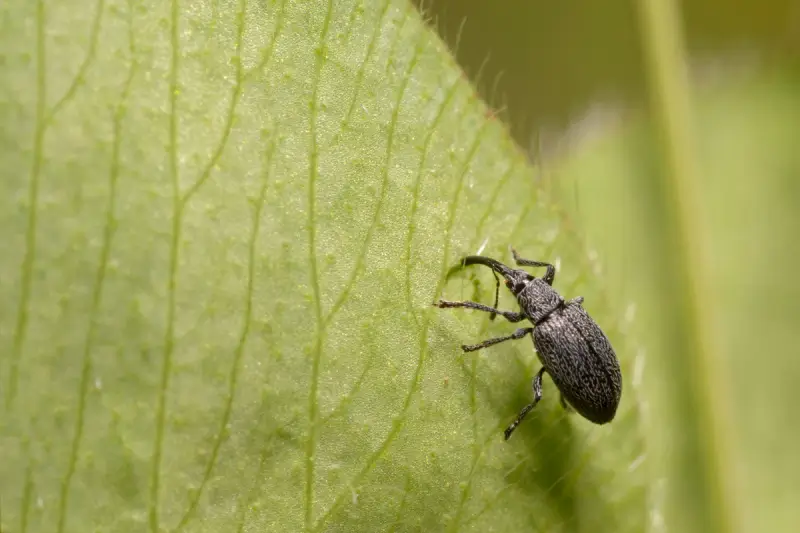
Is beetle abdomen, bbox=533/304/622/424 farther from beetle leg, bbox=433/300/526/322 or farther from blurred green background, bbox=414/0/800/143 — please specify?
blurred green background, bbox=414/0/800/143

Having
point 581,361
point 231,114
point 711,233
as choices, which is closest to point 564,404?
point 581,361

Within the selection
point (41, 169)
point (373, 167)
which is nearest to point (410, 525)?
point (373, 167)

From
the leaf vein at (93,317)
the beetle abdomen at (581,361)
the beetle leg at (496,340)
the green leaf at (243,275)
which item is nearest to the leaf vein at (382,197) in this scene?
the green leaf at (243,275)

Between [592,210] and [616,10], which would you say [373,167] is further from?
[616,10]

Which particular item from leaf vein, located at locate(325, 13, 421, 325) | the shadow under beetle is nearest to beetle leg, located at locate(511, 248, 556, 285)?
the shadow under beetle

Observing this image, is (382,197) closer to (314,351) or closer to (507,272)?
(314,351)
